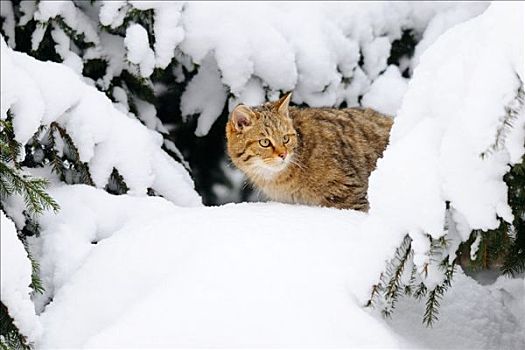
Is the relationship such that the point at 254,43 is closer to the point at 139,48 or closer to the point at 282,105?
the point at 282,105

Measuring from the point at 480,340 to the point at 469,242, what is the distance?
67 centimetres

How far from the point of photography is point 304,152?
15.0ft

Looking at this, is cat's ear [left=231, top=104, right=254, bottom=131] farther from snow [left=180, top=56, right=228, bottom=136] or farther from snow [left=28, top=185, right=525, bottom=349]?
snow [left=28, top=185, right=525, bottom=349]

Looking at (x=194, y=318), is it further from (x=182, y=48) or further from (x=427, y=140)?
(x=182, y=48)

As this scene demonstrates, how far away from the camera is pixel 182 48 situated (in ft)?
16.1

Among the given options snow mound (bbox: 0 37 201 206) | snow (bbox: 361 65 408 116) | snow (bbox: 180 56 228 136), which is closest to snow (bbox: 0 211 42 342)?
snow mound (bbox: 0 37 201 206)

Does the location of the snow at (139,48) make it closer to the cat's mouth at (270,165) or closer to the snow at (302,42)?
the snow at (302,42)

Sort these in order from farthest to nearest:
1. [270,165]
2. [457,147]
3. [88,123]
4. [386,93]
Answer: [386,93] → [270,165] → [88,123] → [457,147]

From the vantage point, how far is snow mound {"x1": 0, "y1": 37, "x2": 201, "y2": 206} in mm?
3082

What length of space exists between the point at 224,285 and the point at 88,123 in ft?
4.52

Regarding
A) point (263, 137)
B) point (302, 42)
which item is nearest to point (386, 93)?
point (302, 42)

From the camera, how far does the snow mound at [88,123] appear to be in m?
3.08

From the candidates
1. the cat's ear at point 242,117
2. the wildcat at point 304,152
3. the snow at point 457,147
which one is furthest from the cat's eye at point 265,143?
the snow at point 457,147

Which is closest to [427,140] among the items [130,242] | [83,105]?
[130,242]
